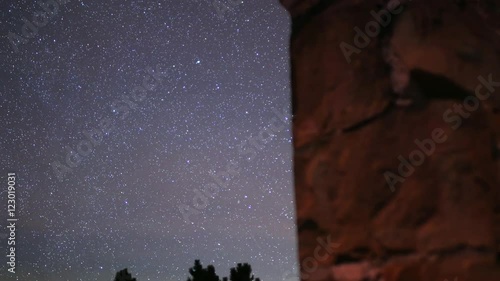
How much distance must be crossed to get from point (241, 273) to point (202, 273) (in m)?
0.72

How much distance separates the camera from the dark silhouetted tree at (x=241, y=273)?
994 centimetres

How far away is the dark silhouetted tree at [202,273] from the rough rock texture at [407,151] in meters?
8.83

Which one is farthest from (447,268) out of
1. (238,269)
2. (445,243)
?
(238,269)

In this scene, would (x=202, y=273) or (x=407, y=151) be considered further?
(x=202, y=273)

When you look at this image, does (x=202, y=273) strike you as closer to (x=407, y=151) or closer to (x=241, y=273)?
(x=241, y=273)

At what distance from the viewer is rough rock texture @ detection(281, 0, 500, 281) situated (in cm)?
130

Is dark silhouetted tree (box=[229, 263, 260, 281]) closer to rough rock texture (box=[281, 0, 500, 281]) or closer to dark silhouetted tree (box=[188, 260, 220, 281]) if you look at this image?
dark silhouetted tree (box=[188, 260, 220, 281])

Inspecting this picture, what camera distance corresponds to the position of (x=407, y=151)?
1.37m

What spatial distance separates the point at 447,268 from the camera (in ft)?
4.22

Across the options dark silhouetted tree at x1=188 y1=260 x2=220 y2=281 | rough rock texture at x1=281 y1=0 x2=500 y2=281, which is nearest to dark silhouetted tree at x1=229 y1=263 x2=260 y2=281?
dark silhouetted tree at x1=188 y1=260 x2=220 y2=281

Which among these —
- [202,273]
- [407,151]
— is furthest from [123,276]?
[407,151]

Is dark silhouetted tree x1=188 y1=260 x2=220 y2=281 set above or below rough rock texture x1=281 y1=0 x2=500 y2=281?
above

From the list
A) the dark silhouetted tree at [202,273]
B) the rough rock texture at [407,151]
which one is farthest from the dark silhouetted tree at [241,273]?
the rough rock texture at [407,151]

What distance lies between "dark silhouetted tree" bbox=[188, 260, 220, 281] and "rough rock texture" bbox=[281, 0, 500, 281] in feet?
29.0
